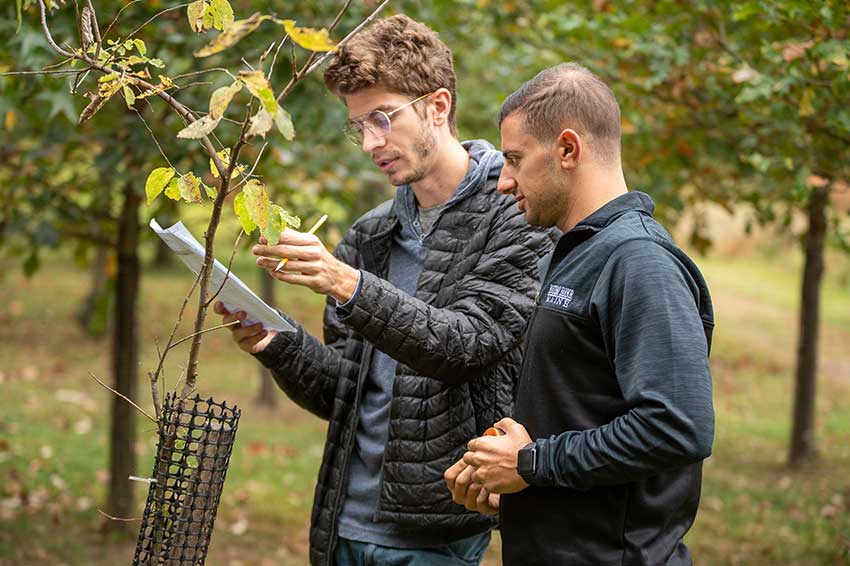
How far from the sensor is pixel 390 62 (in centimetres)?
275

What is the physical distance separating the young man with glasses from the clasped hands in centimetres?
36

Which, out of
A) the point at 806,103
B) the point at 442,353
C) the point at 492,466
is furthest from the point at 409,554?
the point at 806,103

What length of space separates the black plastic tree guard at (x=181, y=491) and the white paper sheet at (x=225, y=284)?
331 millimetres

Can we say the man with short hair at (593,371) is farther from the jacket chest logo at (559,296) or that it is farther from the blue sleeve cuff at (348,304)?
the blue sleeve cuff at (348,304)

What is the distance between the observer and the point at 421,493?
2.69m

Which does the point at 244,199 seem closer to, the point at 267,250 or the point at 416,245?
the point at 267,250

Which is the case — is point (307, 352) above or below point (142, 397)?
above

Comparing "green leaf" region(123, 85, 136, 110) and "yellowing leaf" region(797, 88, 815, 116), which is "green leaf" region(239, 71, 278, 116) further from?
"yellowing leaf" region(797, 88, 815, 116)

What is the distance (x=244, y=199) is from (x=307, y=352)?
939 millimetres

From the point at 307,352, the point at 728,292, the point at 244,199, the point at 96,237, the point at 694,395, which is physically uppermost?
the point at 244,199

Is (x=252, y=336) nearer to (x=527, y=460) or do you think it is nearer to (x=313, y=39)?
(x=527, y=460)

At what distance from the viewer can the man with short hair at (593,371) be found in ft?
6.38

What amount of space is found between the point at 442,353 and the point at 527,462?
Result: 1.71 ft

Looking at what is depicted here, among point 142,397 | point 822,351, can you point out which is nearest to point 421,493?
point 142,397
